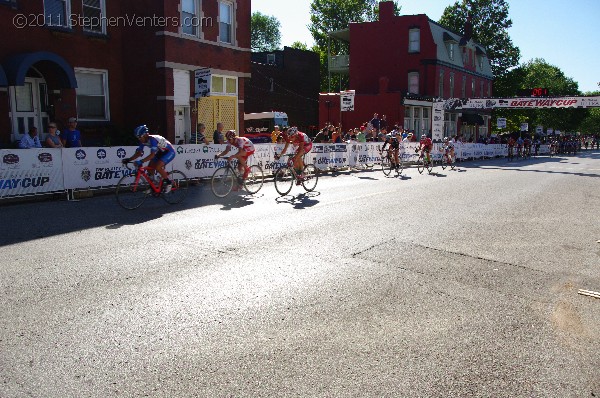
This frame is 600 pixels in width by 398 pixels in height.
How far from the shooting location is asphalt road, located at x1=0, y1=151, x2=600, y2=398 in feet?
12.4

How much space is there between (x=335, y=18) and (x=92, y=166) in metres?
65.0

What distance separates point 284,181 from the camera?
14133mm

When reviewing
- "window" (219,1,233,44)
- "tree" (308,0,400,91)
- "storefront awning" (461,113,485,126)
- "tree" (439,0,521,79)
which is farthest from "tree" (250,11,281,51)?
"window" (219,1,233,44)

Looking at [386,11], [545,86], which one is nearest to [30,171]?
[386,11]

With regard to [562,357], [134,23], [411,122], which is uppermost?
[134,23]

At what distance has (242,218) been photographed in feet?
33.9

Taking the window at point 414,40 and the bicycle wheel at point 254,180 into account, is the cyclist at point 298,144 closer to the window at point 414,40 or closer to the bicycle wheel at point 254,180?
the bicycle wheel at point 254,180

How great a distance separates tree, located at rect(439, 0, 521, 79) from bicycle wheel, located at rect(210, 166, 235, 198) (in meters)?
55.8

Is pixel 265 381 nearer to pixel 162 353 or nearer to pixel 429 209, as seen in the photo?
pixel 162 353

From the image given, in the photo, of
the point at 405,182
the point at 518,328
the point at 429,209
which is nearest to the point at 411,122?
the point at 405,182

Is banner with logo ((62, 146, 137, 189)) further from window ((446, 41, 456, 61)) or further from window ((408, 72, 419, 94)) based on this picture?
window ((446, 41, 456, 61))

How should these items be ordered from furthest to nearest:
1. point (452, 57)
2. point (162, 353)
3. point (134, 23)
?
point (452, 57), point (134, 23), point (162, 353)

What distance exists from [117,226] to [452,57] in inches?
1838

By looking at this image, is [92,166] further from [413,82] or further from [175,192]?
[413,82]
